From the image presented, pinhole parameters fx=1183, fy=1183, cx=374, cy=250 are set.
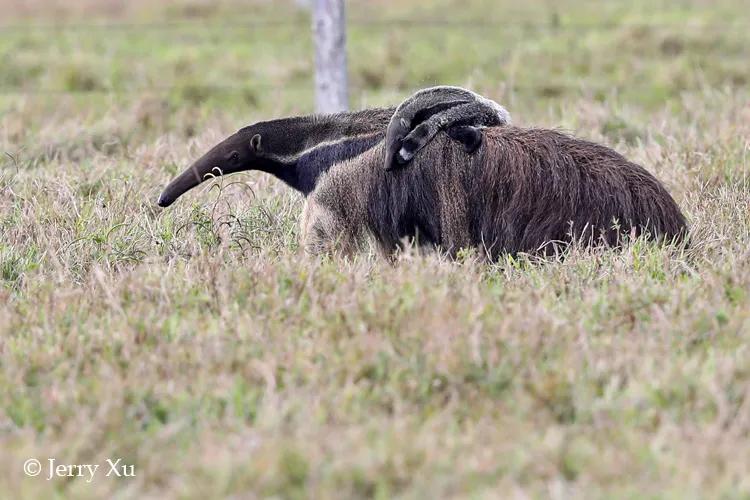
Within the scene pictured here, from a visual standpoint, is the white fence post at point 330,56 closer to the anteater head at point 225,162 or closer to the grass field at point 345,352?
the grass field at point 345,352

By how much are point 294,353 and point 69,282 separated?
1.49 meters

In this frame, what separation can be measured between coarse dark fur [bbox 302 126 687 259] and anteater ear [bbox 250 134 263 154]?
1.53 feet

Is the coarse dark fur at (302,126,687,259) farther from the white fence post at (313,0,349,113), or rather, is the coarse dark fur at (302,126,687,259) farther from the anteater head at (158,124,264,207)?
the white fence post at (313,0,349,113)

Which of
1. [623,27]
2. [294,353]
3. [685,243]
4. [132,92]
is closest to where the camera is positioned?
[294,353]

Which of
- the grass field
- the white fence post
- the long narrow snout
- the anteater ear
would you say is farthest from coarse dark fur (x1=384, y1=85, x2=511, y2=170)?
the white fence post

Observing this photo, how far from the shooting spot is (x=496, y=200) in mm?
5562

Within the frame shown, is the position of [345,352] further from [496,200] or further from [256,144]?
[256,144]

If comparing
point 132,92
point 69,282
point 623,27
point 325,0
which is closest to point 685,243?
point 69,282

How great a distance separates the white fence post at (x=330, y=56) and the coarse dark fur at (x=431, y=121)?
345 centimetres

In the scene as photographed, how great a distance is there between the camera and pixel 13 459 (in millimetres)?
3273

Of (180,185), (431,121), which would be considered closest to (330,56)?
(180,185)

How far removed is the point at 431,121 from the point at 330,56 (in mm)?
3827

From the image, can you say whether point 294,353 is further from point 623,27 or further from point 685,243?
point 623,27

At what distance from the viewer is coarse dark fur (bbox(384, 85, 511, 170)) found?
18.0 ft
